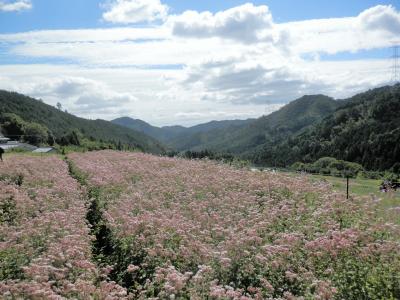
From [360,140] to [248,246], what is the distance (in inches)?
5879

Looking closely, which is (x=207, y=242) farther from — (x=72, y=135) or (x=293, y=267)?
(x=72, y=135)

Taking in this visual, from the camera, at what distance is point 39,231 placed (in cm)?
1021

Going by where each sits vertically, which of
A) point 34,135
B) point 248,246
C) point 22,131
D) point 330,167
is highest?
point 22,131

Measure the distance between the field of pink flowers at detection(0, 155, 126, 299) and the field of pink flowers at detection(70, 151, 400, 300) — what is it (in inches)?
7.6

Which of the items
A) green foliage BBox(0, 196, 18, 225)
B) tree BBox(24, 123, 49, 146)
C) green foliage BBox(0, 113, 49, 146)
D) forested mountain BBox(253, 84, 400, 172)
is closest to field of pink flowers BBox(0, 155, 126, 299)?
green foliage BBox(0, 196, 18, 225)

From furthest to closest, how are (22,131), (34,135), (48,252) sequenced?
(22,131), (34,135), (48,252)

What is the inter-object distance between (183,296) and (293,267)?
2118 millimetres

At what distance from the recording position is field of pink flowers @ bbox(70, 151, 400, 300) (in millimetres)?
7055

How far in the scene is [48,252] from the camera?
8.85 metres

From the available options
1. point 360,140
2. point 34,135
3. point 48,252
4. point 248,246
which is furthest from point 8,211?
point 360,140

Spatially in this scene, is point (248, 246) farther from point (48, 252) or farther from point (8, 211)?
point (8, 211)

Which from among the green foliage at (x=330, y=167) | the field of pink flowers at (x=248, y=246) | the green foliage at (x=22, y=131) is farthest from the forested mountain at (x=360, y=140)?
the field of pink flowers at (x=248, y=246)

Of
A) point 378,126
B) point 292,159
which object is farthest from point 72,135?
point 378,126

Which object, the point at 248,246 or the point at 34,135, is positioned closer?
the point at 248,246
